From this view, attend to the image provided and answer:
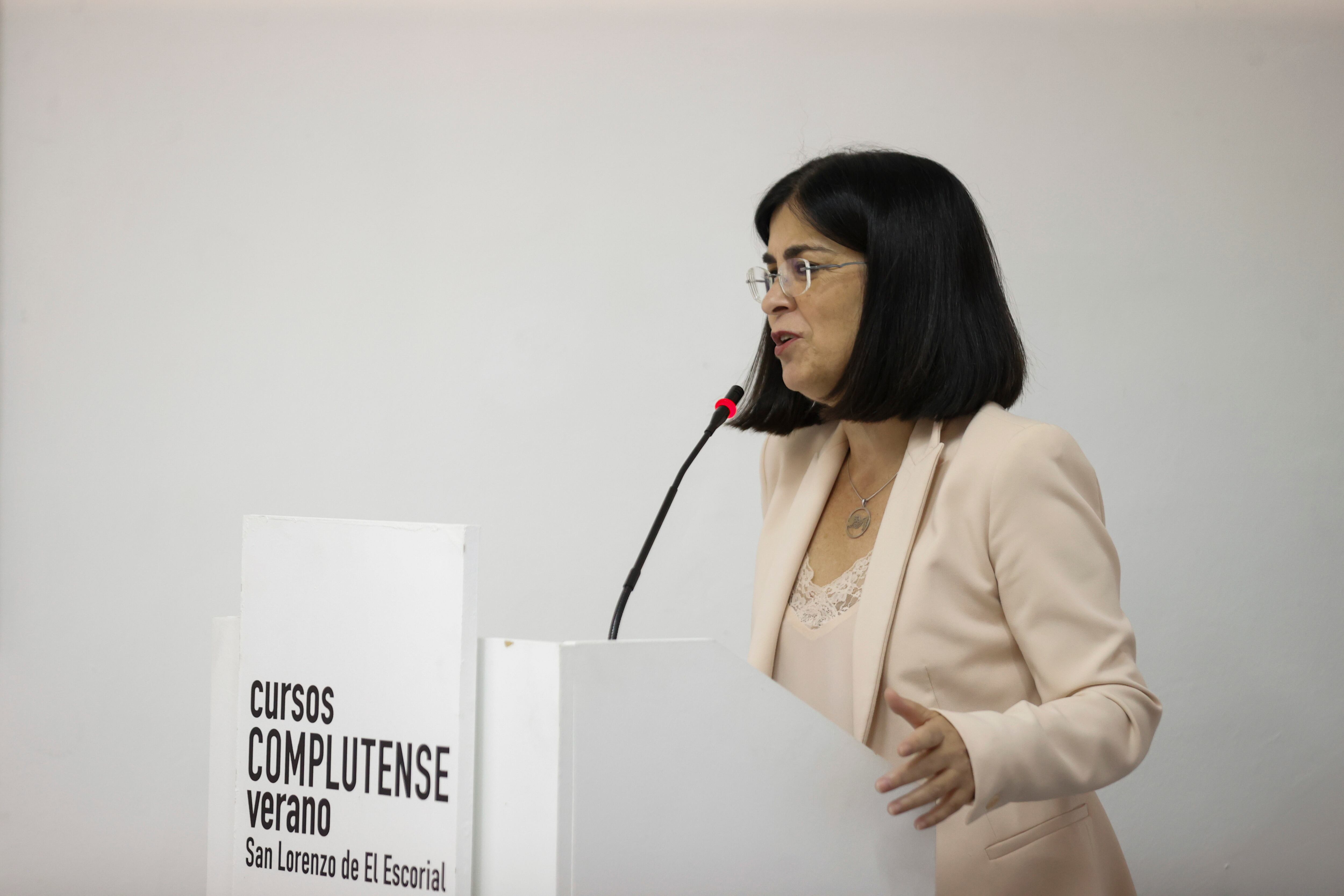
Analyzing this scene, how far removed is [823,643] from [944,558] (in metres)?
0.20

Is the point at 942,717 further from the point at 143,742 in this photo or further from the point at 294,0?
the point at 294,0

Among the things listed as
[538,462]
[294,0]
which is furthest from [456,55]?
[538,462]

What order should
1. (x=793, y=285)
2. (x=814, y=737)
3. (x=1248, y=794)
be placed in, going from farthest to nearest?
1. (x=1248, y=794)
2. (x=793, y=285)
3. (x=814, y=737)

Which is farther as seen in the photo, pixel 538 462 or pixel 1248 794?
pixel 538 462

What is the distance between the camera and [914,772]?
841 mm

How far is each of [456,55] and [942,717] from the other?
73.3 inches

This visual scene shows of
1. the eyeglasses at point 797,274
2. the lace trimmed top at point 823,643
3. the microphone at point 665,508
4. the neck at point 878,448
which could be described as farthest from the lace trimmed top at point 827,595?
the eyeglasses at point 797,274

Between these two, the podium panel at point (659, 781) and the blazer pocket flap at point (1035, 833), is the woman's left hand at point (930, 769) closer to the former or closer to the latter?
the podium panel at point (659, 781)

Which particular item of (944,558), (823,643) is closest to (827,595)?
(823,643)

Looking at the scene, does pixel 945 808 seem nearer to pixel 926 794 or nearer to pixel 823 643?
pixel 926 794

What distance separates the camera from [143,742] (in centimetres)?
219

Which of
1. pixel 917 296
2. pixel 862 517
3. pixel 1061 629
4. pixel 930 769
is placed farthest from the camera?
pixel 862 517

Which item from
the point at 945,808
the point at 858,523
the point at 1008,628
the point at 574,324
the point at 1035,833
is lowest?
the point at 1035,833

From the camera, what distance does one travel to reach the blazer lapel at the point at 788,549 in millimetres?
1275
